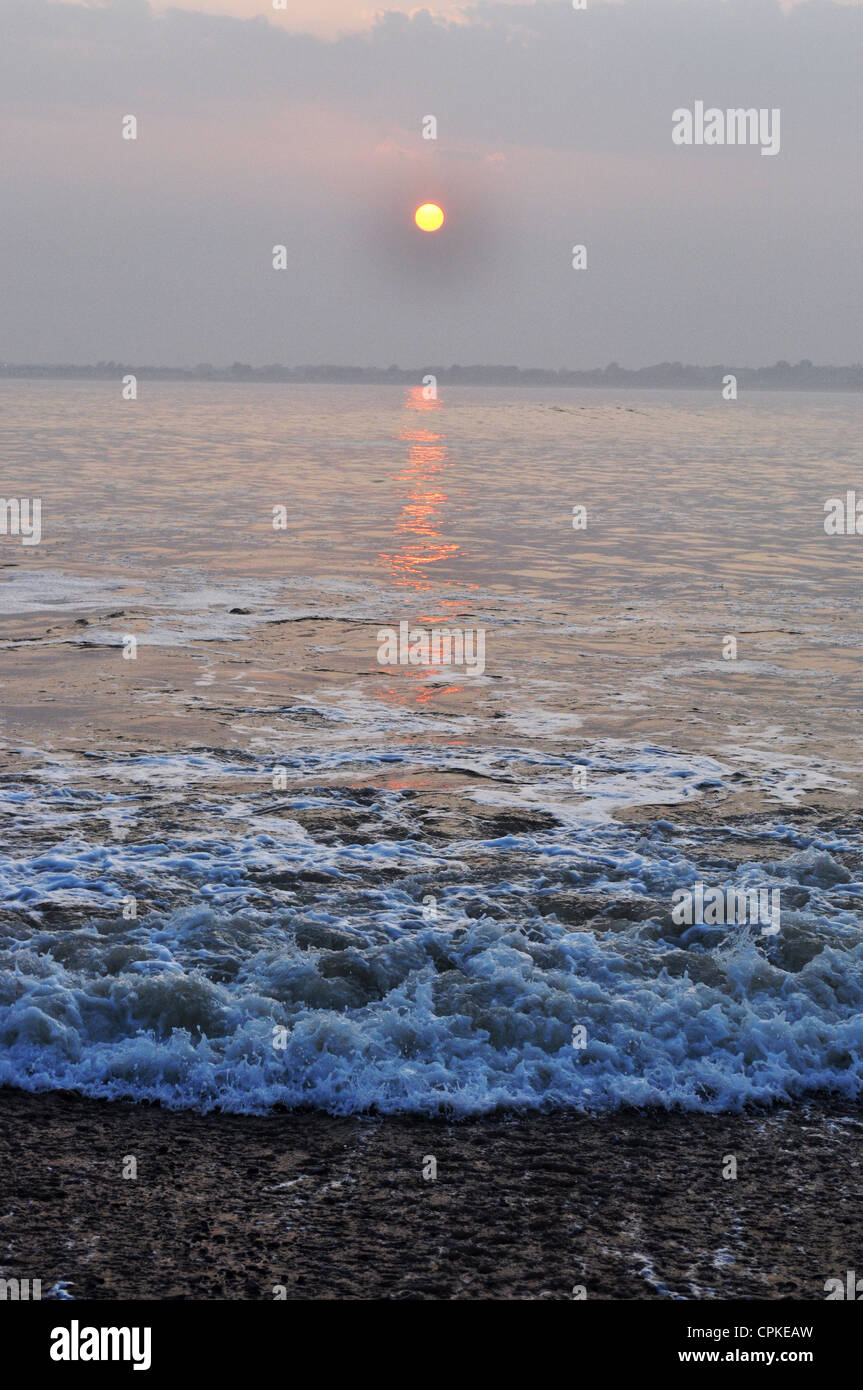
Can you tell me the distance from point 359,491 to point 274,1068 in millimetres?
Answer: 37805

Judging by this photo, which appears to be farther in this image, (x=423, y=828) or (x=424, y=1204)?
(x=423, y=828)

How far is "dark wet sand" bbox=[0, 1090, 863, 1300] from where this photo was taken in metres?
5.66

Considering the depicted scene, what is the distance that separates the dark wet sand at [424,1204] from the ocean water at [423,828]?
0.39 m

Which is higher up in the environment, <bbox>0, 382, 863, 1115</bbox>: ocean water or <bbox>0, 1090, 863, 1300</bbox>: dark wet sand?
<bbox>0, 382, 863, 1115</bbox>: ocean water

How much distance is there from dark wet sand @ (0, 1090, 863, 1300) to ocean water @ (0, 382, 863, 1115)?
39 centimetres

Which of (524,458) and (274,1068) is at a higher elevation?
(524,458)

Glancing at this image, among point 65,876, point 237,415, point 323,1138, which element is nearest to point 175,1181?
point 323,1138

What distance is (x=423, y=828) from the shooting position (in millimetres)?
12062

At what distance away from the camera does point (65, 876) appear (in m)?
10.6

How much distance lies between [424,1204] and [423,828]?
596 cm

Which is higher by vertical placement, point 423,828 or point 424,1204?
point 423,828

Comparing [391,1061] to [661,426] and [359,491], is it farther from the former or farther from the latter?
[661,426]

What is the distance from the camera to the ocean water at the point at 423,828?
26.0 ft

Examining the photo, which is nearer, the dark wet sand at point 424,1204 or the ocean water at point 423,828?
the dark wet sand at point 424,1204
